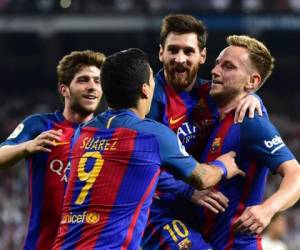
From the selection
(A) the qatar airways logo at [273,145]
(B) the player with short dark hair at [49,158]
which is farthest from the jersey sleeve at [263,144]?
(B) the player with short dark hair at [49,158]

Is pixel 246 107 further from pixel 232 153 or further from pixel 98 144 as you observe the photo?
pixel 98 144

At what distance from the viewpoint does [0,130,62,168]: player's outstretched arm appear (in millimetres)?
5395

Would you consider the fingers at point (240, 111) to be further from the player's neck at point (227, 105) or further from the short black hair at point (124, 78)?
the short black hair at point (124, 78)

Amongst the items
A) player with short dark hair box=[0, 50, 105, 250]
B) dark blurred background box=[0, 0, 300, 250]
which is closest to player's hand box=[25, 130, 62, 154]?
player with short dark hair box=[0, 50, 105, 250]

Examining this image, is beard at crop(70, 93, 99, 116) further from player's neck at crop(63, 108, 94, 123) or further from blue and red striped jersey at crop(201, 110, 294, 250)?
blue and red striped jersey at crop(201, 110, 294, 250)

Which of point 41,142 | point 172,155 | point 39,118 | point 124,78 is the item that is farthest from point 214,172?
point 39,118

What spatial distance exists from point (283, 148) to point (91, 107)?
1775 mm

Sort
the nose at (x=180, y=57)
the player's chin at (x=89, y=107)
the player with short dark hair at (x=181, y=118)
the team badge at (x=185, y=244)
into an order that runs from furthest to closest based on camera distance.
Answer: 1. the player's chin at (x=89, y=107)
2. the nose at (x=180, y=57)
3. the team badge at (x=185, y=244)
4. the player with short dark hair at (x=181, y=118)

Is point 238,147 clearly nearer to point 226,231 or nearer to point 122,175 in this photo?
point 226,231

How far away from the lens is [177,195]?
5242 mm

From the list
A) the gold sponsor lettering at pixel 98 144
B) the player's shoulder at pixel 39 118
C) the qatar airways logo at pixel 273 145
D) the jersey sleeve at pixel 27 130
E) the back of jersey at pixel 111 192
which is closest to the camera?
the back of jersey at pixel 111 192

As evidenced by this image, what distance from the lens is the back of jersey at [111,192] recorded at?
445cm

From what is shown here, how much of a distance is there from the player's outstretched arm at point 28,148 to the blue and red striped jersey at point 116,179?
79 centimetres

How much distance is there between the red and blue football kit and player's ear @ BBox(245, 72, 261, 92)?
284 millimetres
